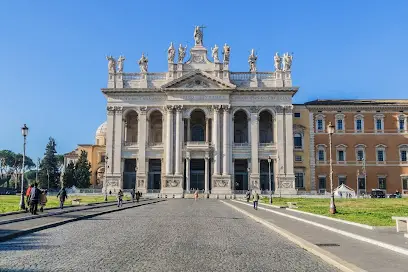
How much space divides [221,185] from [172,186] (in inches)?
278

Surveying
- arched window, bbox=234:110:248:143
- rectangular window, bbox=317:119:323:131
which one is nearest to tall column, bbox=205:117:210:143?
arched window, bbox=234:110:248:143

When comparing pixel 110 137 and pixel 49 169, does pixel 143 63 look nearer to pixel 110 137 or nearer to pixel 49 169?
pixel 110 137

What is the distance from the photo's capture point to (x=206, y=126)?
229 ft

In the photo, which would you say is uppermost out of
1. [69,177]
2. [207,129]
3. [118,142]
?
[207,129]

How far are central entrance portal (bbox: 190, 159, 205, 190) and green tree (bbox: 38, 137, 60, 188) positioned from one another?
3439cm

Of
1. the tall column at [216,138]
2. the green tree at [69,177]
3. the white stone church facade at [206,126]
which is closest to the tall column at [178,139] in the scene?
the white stone church facade at [206,126]

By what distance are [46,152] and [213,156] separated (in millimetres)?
45583

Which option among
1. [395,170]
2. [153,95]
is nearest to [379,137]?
[395,170]

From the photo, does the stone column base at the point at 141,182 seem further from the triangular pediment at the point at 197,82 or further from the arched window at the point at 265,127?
the arched window at the point at 265,127

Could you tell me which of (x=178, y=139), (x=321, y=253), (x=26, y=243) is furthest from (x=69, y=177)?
(x=321, y=253)

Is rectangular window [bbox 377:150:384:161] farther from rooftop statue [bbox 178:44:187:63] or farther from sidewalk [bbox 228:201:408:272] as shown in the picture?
sidewalk [bbox 228:201:408:272]

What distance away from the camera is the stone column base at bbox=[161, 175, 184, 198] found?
216ft

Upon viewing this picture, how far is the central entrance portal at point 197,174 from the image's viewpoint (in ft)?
226

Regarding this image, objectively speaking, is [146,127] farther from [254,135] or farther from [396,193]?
[396,193]
